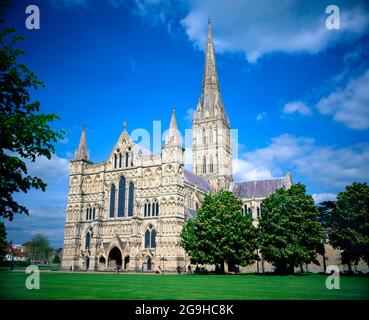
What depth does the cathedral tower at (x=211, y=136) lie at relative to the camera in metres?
87.2

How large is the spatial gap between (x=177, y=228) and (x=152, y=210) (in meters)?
5.72

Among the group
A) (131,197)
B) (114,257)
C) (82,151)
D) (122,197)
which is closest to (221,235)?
(131,197)

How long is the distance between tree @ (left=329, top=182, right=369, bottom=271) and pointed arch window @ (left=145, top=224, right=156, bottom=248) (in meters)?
27.4

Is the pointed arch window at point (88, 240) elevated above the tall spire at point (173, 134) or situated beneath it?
situated beneath

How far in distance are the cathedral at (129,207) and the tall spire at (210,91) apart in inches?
891

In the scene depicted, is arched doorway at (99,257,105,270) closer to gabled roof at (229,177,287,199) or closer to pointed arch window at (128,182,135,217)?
pointed arch window at (128,182,135,217)

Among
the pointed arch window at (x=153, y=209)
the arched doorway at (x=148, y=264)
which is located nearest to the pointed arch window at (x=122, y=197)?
the pointed arch window at (x=153, y=209)

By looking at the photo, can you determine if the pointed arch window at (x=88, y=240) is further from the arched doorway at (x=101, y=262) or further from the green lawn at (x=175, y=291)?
the green lawn at (x=175, y=291)

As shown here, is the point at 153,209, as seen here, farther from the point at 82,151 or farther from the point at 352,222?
the point at 352,222

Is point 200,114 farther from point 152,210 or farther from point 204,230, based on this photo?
point 204,230

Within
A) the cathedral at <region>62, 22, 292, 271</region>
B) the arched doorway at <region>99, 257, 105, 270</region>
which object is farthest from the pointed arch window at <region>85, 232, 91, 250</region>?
the arched doorway at <region>99, 257, 105, 270</region>

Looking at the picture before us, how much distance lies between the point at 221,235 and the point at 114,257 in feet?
74.6

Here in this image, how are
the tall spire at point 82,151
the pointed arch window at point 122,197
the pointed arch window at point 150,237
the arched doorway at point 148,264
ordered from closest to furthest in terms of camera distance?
the arched doorway at point 148,264, the pointed arch window at point 150,237, the pointed arch window at point 122,197, the tall spire at point 82,151

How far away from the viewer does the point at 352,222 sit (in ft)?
148
